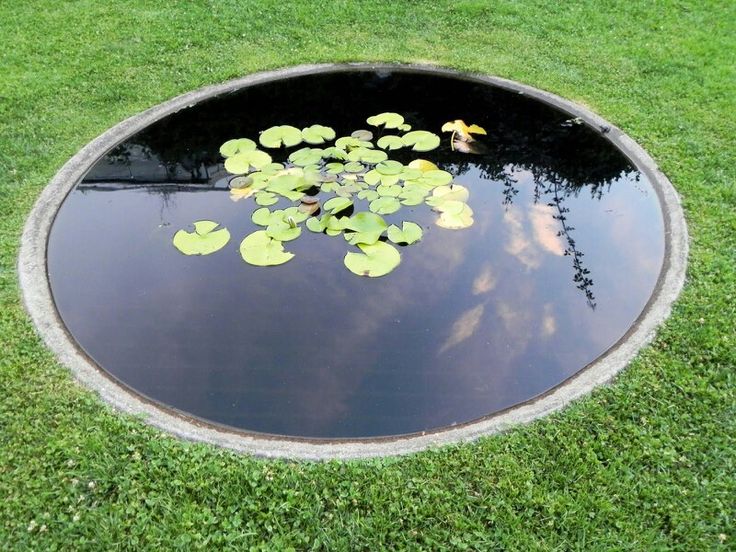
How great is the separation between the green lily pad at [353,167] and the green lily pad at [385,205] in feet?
1.21

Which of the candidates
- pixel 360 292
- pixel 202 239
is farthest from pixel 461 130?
pixel 202 239

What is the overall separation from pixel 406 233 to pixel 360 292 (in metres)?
0.55

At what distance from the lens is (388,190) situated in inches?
162

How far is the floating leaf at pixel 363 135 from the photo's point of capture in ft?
15.0

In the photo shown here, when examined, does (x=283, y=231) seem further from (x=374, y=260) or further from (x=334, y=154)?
(x=334, y=154)

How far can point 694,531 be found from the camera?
8.02ft

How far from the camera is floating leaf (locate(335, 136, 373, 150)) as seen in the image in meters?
4.50

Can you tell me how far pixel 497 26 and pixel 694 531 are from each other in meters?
4.94

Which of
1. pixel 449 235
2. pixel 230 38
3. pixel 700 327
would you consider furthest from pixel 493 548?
pixel 230 38

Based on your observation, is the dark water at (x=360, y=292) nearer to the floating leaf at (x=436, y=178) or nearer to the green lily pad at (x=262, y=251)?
Answer: the green lily pad at (x=262, y=251)

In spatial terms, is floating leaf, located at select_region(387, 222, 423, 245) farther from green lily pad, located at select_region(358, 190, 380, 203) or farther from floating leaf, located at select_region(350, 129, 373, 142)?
floating leaf, located at select_region(350, 129, 373, 142)

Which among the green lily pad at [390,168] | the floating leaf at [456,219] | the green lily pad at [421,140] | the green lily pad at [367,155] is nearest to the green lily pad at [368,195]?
the green lily pad at [390,168]

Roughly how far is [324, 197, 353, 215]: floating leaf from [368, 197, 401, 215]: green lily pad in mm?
144

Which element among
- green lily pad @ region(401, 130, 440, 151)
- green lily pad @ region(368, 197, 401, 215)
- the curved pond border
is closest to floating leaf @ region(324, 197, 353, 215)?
green lily pad @ region(368, 197, 401, 215)
